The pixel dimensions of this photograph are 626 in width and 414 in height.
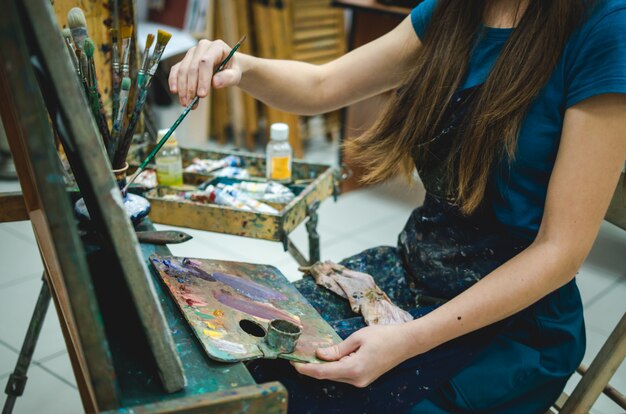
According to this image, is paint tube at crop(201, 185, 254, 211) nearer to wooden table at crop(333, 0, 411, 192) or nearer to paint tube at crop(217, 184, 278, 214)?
paint tube at crop(217, 184, 278, 214)

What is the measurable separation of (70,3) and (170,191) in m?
0.50

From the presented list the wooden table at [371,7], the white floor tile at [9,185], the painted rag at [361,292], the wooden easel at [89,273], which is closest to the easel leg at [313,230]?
the painted rag at [361,292]

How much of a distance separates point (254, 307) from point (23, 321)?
4.85ft

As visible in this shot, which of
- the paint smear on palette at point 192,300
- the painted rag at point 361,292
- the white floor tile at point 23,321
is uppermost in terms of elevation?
the paint smear on palette at point 192,300

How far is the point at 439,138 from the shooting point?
1099 millimetres

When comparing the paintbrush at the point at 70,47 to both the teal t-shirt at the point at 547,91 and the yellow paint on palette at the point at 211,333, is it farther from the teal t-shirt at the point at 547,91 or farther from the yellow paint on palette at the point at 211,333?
the teal t-shirt at the point at 547,91

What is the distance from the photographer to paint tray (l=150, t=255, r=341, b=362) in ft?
2.69

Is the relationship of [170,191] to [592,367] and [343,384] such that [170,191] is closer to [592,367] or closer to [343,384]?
[343,384]

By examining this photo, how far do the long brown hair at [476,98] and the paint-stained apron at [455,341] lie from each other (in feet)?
0.13

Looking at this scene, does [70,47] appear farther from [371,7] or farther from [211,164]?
[371,7]

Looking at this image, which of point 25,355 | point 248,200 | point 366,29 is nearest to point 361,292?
point 248,200

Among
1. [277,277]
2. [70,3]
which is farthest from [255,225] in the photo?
[70,3]

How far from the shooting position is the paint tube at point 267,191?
1.49 metres

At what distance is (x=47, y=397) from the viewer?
1.78 m
